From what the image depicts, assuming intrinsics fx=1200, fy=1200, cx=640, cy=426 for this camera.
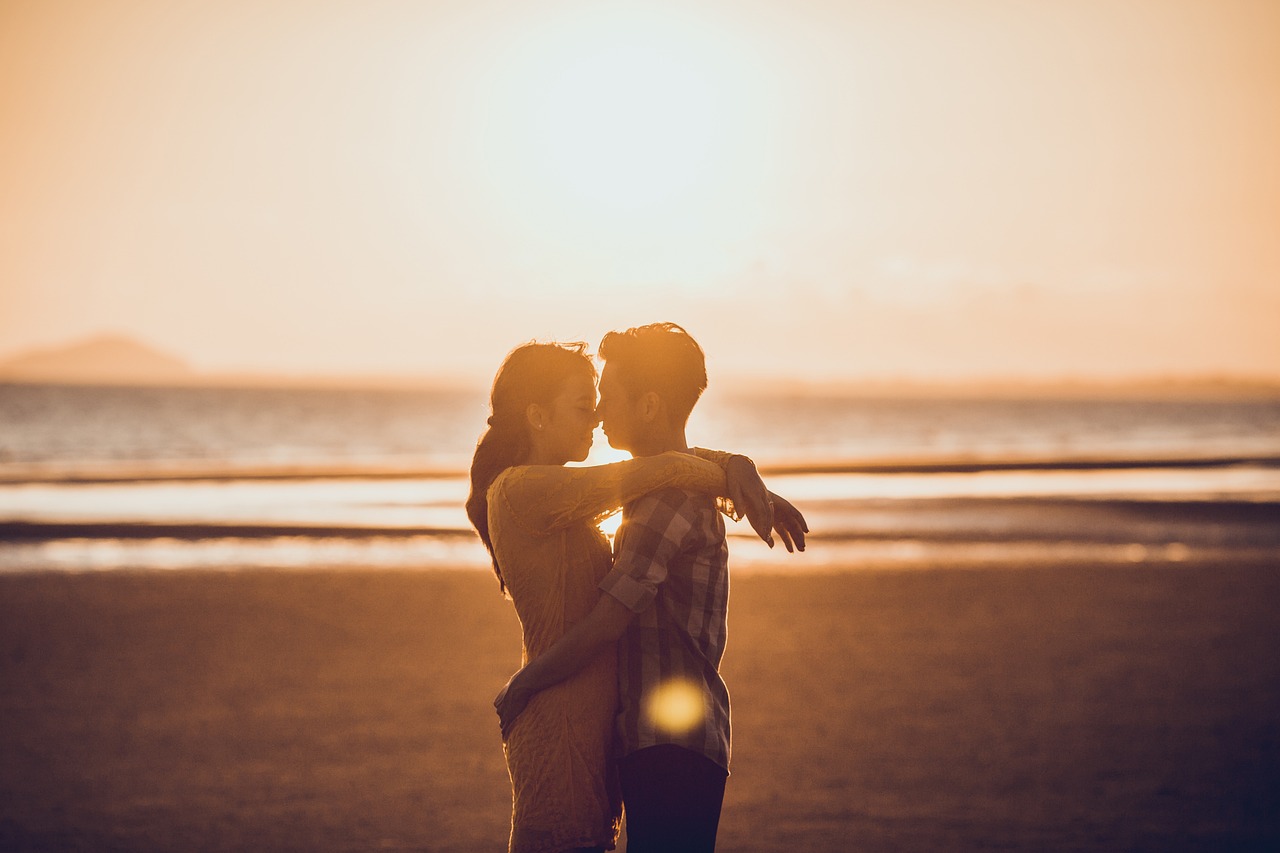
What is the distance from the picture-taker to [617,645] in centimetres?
342

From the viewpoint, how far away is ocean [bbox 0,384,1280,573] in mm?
17875

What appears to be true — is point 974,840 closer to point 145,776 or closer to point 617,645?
point 617,645

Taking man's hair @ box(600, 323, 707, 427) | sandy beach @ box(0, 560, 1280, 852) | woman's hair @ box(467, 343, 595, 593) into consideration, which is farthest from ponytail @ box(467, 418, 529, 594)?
sandy beach @ box(0, 560, 1280, 852)

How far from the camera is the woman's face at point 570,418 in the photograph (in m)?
3.41

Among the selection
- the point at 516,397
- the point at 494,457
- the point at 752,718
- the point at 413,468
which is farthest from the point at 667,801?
the point at 413,468

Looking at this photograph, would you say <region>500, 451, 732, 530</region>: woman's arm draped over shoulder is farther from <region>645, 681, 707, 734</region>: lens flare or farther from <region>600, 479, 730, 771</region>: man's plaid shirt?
<region>645, 681, 707, 734</region>: lens flare

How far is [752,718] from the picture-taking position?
8.63 metres

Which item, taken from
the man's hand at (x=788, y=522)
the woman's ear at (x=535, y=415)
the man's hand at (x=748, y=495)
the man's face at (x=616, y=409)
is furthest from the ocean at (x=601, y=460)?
the woman's ear at (x=535, y=415)

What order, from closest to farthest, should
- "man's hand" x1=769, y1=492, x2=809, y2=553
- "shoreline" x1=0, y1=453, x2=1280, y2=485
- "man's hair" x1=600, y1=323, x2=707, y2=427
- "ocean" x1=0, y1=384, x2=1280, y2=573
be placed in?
"man's hair" x1=600, y1=323, x2=707, y2=427
"man's hand" x1=769, y1=492, x2=809, y2=553
"ocean" x1=0, y1=384, x2=1280, y2=573
"shoreline" x1=0, y1=453, x2=1280, y2=485

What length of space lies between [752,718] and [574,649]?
5.71m

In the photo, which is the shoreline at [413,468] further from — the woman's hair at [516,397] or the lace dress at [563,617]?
the lace dress at [563,617]

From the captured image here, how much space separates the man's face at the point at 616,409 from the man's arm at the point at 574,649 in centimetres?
52

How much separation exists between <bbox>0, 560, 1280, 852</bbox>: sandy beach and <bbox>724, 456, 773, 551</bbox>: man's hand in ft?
10.7

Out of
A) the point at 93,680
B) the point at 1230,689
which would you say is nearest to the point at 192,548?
the point at 93,680
